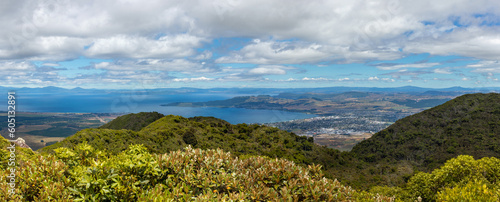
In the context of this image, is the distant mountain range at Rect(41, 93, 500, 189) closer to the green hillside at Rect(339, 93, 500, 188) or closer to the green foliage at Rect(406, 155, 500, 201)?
the green hillside at Rect(339, 93, 500, 188)

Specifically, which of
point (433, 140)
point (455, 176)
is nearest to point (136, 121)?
point (455, 176)

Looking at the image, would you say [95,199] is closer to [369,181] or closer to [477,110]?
[369,181]

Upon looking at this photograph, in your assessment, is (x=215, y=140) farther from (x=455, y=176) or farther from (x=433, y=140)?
(x=433, y=140)

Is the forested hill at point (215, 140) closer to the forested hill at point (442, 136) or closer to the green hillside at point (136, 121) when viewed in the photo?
the forested hill at point (442, 136)

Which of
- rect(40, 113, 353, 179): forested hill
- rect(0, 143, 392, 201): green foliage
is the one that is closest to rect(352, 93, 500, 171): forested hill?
rect(40, 113, 353, 179): forested hill

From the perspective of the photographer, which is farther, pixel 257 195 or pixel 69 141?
Result: pixel 69 141

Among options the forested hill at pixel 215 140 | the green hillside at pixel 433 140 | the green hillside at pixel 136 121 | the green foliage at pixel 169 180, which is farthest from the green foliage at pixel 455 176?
the green hillside at pixel 136 121

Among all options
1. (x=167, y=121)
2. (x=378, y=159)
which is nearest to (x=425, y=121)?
(x=378, y=159)
